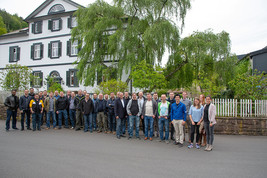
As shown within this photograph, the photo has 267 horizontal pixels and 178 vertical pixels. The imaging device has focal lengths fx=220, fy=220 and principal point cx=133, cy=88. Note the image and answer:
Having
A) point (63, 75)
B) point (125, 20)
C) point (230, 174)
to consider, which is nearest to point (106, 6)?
point (125, 20)

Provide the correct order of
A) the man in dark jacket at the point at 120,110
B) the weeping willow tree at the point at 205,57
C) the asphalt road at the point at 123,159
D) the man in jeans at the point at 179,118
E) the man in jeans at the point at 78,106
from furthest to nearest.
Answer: the weeping willow tree at the point at 205,57 < the man in jeans at the point at 78,106 < the man in dark jacket at the point at 120,110 < the man in jeans at the point at 179,118 < the asphalt road at the point at 123,159

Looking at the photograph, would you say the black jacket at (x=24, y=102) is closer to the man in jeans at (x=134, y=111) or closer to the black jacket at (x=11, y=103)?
the black jacket at (x=11, y=103)

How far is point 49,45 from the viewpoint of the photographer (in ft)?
88.9

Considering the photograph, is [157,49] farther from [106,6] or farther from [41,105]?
[41,105]

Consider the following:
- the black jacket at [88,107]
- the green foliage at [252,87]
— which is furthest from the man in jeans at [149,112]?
the green foliage at [252,87]

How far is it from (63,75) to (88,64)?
7561 millimetres

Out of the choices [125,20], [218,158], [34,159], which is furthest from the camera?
[125,20]

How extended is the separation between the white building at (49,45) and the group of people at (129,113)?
43.1 feet

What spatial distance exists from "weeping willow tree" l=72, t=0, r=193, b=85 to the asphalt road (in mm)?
9330

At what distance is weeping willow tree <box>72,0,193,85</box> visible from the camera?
650 inches

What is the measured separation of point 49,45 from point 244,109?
76.7ft

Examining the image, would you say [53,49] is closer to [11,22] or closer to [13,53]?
[13,53]

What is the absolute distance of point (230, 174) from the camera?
16.5 ft

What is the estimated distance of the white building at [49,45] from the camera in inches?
1025
